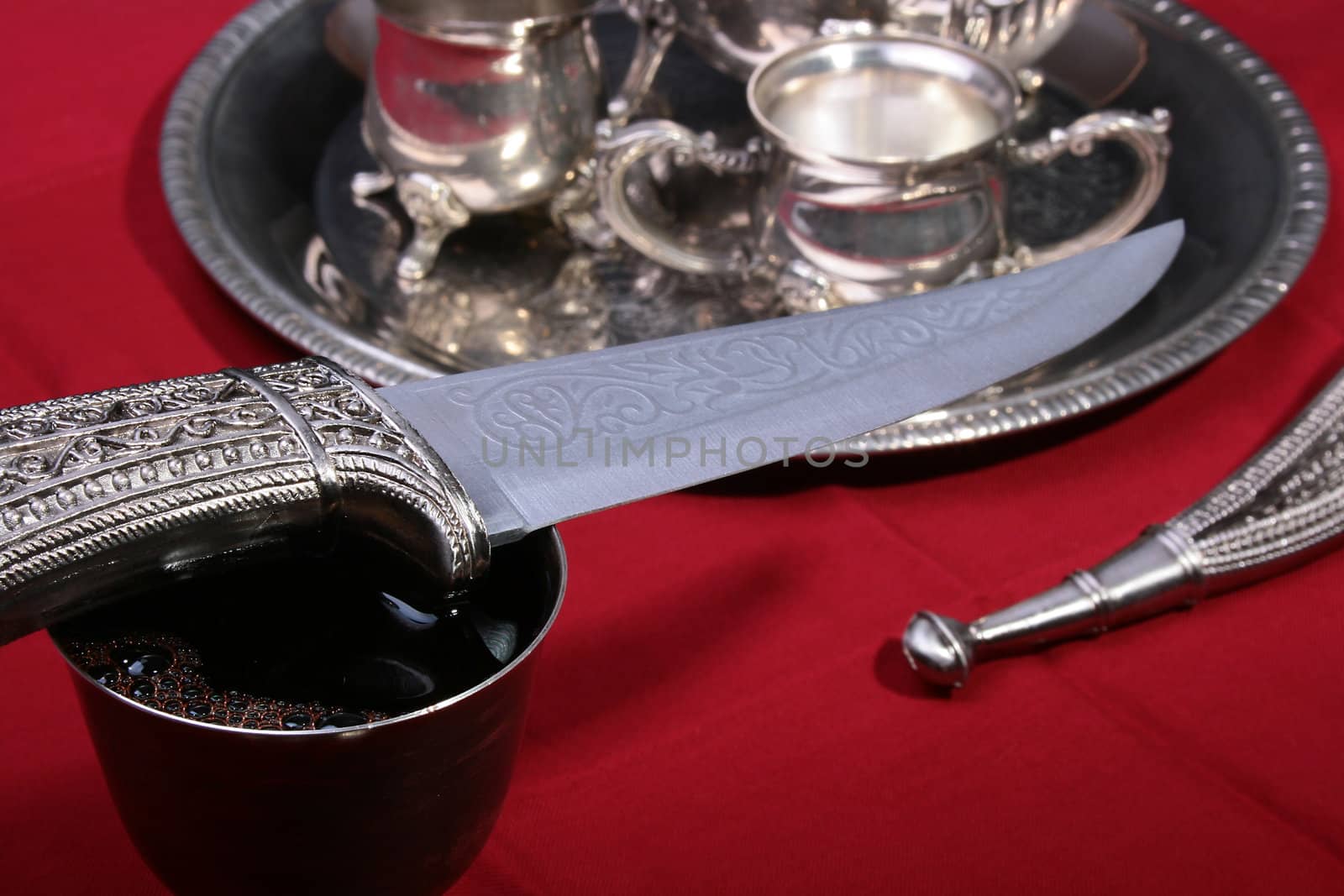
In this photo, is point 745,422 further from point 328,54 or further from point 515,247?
point 328,54

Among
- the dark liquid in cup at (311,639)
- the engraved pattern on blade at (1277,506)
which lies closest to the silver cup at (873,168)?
the engraved pattern on blade at (1277,506)

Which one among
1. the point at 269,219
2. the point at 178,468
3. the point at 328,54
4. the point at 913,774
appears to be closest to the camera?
the point at 178,468

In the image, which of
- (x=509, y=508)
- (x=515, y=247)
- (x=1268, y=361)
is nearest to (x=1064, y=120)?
(x=1268, y=361)

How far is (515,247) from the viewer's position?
65 centimetres

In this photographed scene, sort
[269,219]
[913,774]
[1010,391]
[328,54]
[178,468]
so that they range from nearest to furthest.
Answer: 1. [178,468]
2. [913,774]
3. [1010,391]
4. [269,219]
5. [328,54]

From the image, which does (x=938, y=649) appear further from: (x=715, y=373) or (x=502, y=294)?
(x=502, y=294)

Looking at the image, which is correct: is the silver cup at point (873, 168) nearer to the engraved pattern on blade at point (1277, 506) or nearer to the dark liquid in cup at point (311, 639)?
the engraved pattern on blade at point (1277, 506)

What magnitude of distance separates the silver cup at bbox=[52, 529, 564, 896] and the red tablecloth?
8cm

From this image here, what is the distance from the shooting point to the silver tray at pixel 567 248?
57cm

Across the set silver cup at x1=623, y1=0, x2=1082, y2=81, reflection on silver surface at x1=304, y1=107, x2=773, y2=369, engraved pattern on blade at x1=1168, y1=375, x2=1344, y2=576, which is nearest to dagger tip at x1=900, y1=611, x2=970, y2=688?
engraved pattern on blade at x1=1168, y1=375, x2=1344, y2=576

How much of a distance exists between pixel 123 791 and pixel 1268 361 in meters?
0.51

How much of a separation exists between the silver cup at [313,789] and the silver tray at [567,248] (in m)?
0.24

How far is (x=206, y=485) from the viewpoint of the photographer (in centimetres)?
32

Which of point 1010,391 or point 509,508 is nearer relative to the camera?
point 509,508
